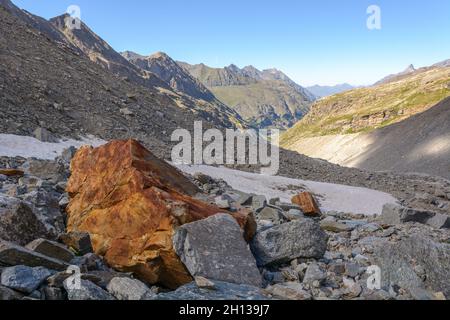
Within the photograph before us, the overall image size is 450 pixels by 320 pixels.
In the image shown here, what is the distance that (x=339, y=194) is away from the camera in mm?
40406

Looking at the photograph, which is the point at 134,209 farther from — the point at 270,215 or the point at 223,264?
the point at 270,215

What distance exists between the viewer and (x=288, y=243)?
1084 centimetres

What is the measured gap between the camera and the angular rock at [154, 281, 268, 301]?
308 inches

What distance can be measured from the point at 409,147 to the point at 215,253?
101m

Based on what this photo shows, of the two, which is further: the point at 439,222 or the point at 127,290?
the point at 439,222

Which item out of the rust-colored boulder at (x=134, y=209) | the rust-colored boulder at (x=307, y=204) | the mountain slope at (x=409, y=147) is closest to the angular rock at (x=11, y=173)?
the rust-colored boulder at (x=134, y=209)

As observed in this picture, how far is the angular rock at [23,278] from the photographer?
7058 millimetres

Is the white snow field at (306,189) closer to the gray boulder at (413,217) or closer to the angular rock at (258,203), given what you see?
the gray boulder at (413,217)

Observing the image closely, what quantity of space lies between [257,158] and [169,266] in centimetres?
4393

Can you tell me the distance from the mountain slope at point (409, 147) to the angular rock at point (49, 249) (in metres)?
80.1

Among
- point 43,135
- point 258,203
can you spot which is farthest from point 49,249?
point 43,135

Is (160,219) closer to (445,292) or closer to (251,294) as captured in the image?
(251,294)

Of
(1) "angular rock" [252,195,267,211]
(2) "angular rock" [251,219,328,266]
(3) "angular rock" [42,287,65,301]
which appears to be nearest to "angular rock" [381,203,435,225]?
(1) "angular rock" [252,195,267,211]

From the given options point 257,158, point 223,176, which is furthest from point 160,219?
point 257,158
